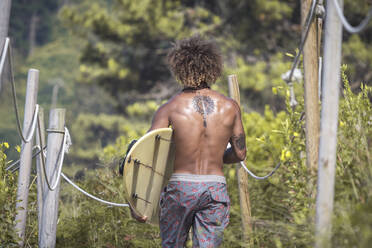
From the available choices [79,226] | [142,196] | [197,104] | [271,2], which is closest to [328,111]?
[197,104]

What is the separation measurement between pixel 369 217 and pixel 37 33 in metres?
69.2

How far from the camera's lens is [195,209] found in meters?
3.26

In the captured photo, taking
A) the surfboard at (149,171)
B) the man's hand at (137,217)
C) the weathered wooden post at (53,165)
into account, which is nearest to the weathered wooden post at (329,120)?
the surfboard at (149,171)

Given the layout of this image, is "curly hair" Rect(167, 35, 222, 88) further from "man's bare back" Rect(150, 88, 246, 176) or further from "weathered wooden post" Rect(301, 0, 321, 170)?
"weathered wooden post" Rect(301, 0, 321, 170)

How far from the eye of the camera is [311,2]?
3383 millimetres

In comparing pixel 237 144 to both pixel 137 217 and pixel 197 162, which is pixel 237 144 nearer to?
pixel 197 162

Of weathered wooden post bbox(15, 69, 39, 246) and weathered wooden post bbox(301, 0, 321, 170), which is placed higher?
weathered wooden post bbox(301, 0, 321, 170)

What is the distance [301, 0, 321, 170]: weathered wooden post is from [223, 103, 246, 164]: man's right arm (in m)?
0.44

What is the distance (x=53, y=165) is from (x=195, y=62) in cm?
140

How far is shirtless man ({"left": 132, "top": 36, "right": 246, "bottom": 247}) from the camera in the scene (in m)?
3.24

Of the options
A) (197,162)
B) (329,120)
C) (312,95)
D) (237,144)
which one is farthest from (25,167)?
(329,120)

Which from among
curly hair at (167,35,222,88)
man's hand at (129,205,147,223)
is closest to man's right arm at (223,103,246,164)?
curly hair at (167,35,222,88)

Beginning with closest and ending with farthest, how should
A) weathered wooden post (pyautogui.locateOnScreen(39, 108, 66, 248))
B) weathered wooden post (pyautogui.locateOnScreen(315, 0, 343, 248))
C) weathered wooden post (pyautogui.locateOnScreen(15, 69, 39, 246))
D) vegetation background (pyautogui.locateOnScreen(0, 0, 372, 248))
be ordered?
weathered wooden post (pyautogui.locateOnScreen(315, 0, 343, 248))
vegetation background (pyautogui.locateOnScreen(0, 0, 372, 248))
weathered wooden post (pyautogui.locateOnScreen(15, 69, 39, 246))
weathered wooden post (pyautogui.locateOnScreen(39, 108, 66, 248))

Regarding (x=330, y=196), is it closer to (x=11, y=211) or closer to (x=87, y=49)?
(x=11, y=211)
